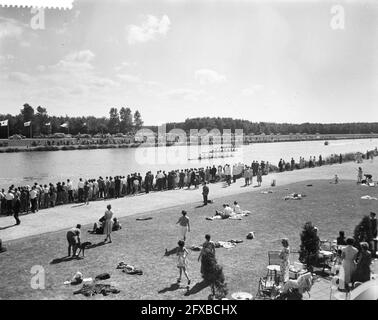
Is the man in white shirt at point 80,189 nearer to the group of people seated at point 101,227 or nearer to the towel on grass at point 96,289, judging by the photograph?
the group of people seated at point 101,227

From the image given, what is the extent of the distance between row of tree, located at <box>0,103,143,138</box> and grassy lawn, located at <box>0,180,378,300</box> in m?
74.4

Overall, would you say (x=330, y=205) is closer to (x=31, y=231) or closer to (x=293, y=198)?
(x=293, y=198)

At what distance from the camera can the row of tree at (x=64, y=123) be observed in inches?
4599

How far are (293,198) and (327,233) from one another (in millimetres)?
8131

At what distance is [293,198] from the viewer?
24078 millimetres

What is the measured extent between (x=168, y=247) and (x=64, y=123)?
10076 centimetres

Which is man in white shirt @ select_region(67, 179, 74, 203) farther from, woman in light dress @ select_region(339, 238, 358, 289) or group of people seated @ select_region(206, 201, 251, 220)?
woman in light dress @ select_region(339, 238, 358, 289)

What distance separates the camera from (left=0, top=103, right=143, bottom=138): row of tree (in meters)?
117

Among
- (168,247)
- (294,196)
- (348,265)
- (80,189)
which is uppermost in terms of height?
(80,189)

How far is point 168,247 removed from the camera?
578 inches

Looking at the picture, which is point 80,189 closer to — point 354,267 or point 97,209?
point 97,209

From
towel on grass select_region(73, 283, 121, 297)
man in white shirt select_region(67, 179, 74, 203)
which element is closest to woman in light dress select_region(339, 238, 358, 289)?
towel on grass select_region(73, 283, 121, 297)

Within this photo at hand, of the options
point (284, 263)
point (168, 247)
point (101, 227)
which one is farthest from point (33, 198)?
point (284, 263)

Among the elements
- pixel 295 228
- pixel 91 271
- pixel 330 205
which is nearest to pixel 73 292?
pixel 91 271
